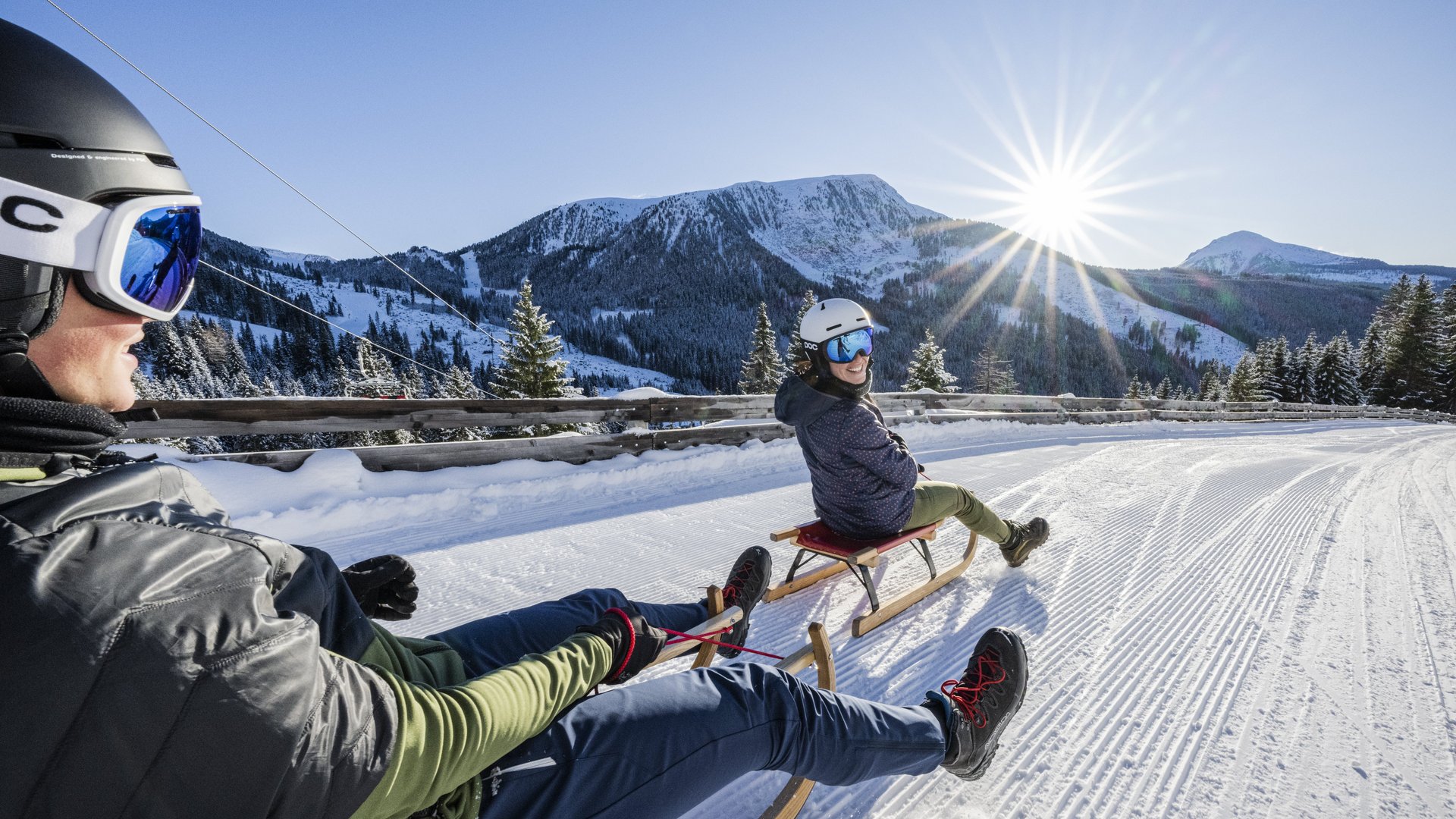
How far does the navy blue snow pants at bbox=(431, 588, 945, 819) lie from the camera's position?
120cm

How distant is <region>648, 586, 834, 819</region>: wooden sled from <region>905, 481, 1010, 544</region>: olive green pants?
125cm

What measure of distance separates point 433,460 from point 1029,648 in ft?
16.3

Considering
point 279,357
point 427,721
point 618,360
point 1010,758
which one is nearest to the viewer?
point 427,721

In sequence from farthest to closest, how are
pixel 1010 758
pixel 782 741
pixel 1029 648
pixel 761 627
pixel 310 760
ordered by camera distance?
pixel 761 627 < pixel 1029 648 < pixel 1010 758 < pixel 782 741 < pixel 310 760

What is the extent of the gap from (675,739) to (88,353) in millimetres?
1349

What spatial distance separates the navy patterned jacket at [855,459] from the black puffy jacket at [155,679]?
245cm

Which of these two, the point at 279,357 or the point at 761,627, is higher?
the point at 279,357

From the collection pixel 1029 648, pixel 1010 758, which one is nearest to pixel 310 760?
pixel 1010 758

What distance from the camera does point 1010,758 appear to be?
2047 millimetres

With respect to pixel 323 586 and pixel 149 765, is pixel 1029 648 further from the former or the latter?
pixel 149 765

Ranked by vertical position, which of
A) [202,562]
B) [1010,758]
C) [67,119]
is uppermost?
[67,119]

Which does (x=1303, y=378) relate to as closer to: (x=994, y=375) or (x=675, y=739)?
(x=994, y=375)

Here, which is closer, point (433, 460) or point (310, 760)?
point (310, 760)

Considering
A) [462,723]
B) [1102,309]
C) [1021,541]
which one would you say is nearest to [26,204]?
[462,723]
